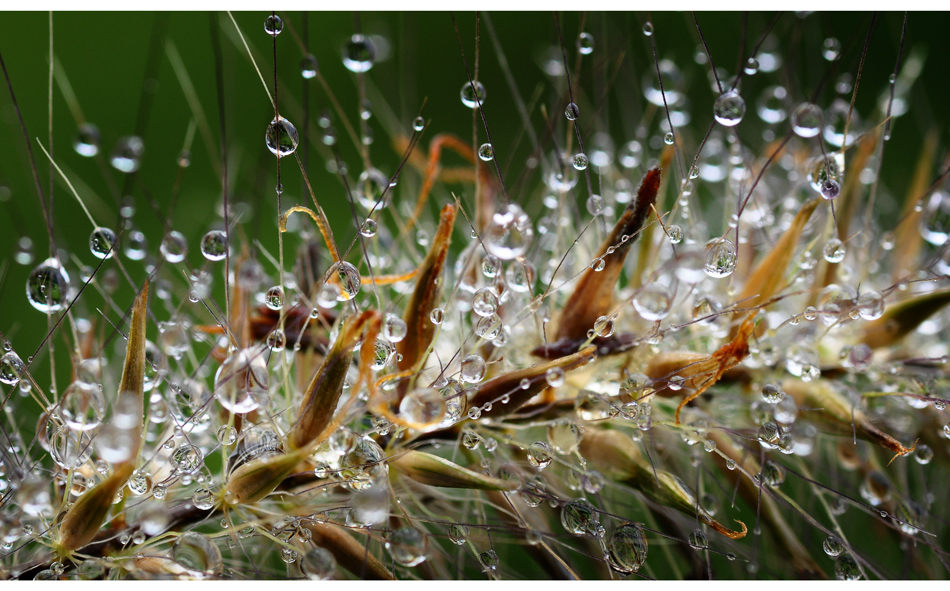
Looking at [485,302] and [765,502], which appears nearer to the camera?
[485,302]

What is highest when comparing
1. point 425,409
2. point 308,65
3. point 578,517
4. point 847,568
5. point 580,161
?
point 308,65

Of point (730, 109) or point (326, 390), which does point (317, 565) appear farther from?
point (730, 109)

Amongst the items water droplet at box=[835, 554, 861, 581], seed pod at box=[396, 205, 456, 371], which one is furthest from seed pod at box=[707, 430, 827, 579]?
seed pod at box=[396, 205, 456, 371]

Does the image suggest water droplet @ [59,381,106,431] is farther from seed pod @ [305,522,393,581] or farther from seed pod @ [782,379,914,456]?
seed pod @ [782,379,914,456]

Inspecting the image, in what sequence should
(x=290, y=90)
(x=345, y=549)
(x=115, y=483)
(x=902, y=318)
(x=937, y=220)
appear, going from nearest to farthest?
(x=115, y=483), (x=345, y=549), (x=902, y=318), (x=937, y=220), (x=290, y=90)

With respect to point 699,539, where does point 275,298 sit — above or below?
above

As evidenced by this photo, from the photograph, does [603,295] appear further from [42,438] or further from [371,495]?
[42,438]

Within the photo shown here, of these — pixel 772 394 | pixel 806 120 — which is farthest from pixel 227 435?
pixel 806 120
